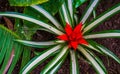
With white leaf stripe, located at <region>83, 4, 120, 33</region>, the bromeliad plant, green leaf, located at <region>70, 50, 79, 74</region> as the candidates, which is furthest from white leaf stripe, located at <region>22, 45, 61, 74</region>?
white leaf stripe, located at <region>83, 4, 120, 33</region>

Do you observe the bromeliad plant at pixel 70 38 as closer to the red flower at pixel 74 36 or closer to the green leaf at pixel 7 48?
the red flower at pixel 74 36

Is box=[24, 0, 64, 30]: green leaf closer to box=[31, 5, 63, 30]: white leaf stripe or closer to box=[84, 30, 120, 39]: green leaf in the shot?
box=[31, 5, 63, 30]: white leaf stripe

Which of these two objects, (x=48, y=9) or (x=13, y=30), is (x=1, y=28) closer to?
(x=13, y=30)

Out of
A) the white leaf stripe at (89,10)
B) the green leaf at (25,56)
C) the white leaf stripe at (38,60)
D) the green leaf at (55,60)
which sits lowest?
the green leaf at (55,60)

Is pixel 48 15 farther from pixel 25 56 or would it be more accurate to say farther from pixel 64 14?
pixel 25 56

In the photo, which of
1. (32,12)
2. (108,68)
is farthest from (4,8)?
(108,68)

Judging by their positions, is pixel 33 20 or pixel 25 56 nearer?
pixel 33 20

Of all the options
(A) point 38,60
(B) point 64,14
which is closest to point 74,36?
(B) point 64,14

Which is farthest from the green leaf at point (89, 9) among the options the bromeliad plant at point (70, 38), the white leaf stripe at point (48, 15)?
the white leaf stripe at point (48, 15)
